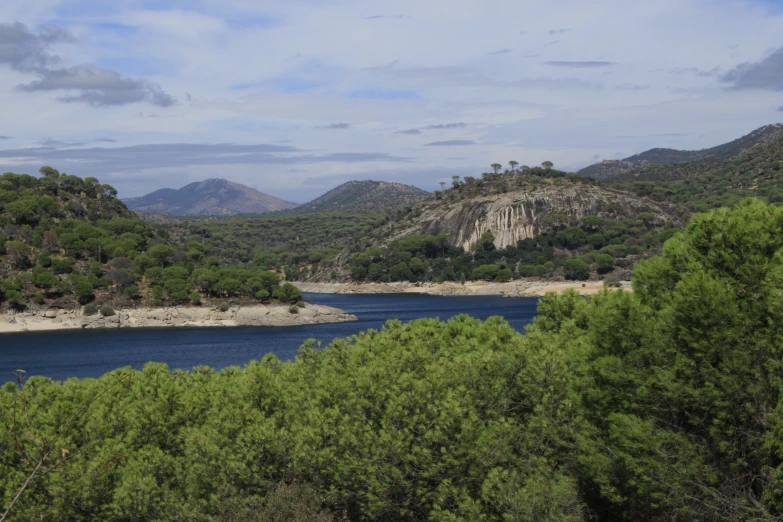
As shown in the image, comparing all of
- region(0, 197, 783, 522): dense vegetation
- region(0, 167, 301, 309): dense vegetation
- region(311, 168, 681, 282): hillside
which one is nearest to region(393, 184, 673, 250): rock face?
region(311, 168, 681, 282): hillside

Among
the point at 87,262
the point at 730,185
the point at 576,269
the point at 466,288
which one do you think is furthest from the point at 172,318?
the point at 730,185

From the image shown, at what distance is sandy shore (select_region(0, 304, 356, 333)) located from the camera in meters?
89.2

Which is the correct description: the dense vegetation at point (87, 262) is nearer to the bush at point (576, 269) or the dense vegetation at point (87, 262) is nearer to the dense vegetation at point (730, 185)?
the bush at point (576, 269)

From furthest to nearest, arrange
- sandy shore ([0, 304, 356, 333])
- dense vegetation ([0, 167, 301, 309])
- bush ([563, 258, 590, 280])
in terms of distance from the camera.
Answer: bush ([563, 258, 590, 280]), dense vegetation ([0, 167, 301, 309]), sandy shore ([0, 304, 356, 333])

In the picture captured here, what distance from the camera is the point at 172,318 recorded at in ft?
312

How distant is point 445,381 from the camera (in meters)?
18.8

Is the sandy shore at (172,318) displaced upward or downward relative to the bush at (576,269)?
downward

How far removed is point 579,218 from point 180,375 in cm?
14867

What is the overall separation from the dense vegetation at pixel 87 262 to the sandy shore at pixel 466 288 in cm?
4294

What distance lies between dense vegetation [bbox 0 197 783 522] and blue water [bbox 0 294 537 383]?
4210 cm

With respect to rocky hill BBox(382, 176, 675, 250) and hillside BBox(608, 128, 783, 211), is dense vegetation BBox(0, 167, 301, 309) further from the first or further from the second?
hillside BBox(608, 128, 783, 211)

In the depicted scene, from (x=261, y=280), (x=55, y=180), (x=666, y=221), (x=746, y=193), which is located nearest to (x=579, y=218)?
(x=666, y=221)

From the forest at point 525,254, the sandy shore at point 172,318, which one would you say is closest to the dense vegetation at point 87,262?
the sandy shore at point 172,318

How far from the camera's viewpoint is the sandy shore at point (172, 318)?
3511 inches
